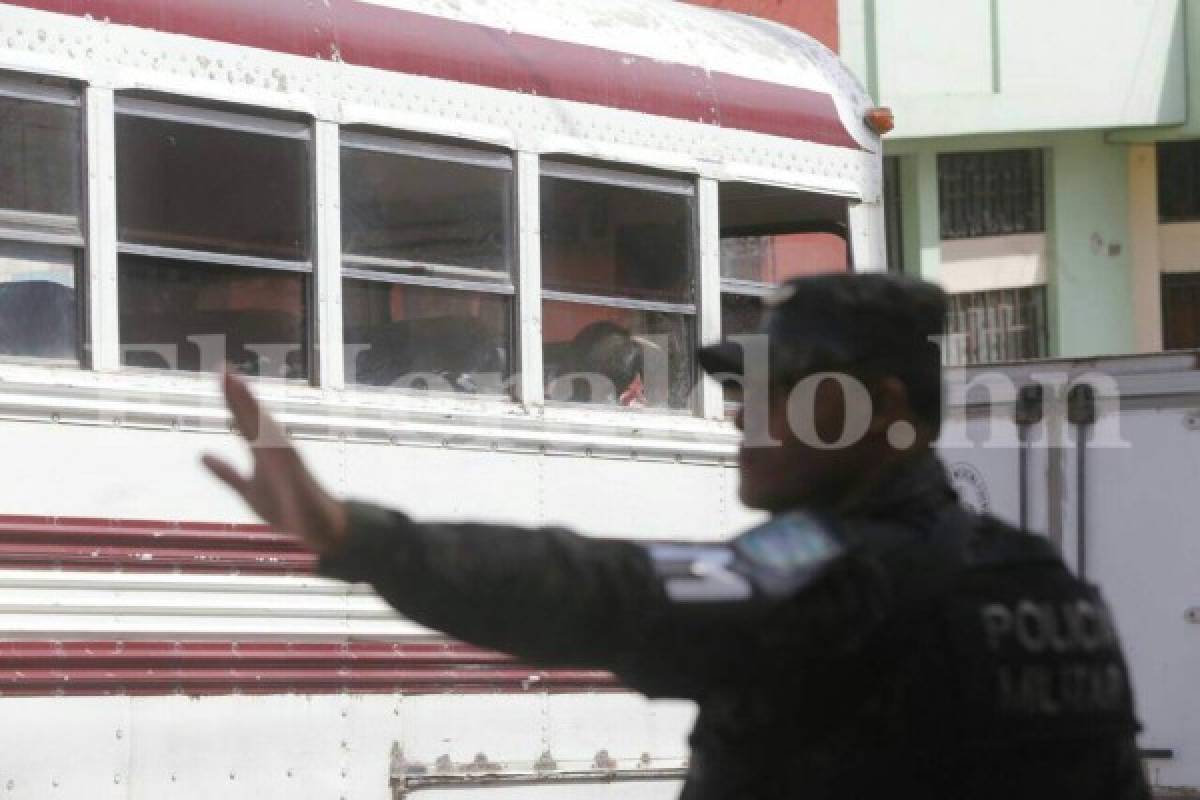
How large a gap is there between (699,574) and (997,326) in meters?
17.5

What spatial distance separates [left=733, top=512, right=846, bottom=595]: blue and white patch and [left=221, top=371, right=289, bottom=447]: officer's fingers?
0.47 m

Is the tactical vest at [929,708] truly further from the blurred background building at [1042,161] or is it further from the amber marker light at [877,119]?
the blurred background building at [1042,161]

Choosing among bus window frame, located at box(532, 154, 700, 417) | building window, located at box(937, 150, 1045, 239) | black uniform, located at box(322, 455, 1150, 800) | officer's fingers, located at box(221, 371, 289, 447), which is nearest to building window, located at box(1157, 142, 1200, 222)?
building window, located at box(937, 150, 1045, 239)

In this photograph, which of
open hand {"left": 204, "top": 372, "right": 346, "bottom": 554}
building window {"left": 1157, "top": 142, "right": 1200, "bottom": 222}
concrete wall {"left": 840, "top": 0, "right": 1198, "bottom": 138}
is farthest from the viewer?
building window {"left": 1157, "top": 142, "right": 1200, "bottom": 222}

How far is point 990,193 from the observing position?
63.6 ft

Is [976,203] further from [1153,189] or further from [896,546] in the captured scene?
[896,546]

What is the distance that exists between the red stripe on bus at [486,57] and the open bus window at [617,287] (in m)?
0.26

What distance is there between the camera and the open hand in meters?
2.13

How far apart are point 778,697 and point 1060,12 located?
57.2 feet

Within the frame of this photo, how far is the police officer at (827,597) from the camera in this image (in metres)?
2.19

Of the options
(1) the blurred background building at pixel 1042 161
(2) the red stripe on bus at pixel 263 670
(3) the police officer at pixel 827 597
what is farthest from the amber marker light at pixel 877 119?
(1) the blurred background building at pixel 1042 161

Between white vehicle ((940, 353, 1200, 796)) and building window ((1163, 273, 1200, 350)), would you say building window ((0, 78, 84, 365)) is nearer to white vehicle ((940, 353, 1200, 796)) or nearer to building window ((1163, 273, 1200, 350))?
white vehicle ((940, 353, 1200, 796))

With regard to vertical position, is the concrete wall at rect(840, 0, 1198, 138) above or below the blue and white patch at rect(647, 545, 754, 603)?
above

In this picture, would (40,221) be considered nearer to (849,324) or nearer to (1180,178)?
(849,324)
